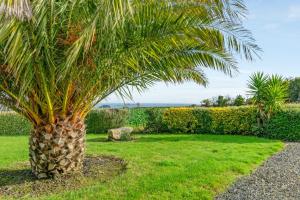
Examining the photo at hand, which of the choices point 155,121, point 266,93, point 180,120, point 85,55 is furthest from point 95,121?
point 85,55

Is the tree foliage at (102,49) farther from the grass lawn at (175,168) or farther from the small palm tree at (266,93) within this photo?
the small palm tree at (266,93)

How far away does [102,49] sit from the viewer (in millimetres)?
6199

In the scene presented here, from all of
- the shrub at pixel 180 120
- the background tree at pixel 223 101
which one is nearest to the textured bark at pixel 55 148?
the shrub at pixel 180 120

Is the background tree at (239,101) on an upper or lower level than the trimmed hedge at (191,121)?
upper

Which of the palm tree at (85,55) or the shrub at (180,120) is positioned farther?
the shrub at (180,120)

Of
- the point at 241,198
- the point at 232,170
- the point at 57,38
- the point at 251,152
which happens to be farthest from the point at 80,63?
the point at 251,152

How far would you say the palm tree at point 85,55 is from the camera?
5551 mm

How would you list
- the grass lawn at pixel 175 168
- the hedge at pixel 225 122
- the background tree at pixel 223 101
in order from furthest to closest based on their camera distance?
the background tree at pixel 223 101
the hedge at pixel 225 122
the grass lawn at pixel 175 168

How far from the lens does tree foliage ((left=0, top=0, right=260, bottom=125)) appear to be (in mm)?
5543

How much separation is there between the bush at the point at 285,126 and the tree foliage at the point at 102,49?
8.11m

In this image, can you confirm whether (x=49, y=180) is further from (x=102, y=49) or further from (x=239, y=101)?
(x=239, y=101)

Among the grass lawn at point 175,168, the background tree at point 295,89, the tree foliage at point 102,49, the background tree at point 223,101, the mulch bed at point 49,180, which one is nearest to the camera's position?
the tree foliage at point 102,49

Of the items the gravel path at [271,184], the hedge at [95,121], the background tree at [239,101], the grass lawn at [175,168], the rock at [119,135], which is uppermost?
the background tree at [239,101]

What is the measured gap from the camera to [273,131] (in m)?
14.8
